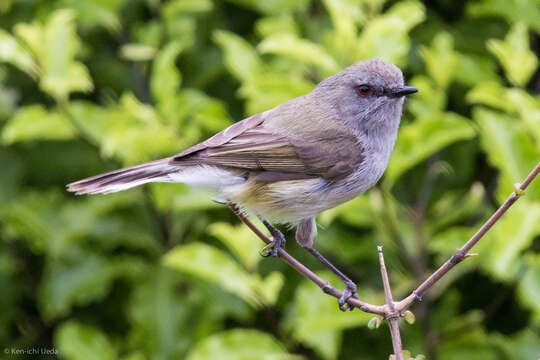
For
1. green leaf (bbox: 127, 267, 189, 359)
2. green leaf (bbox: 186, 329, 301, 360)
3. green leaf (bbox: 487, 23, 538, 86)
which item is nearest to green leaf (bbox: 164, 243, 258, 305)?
green leaf (bbox: 186, 329, 301, 360)

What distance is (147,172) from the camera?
105 inches

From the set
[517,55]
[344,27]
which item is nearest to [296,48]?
[344,27]

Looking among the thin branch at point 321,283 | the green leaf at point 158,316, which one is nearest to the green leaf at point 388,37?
the thin branch at point 321,283

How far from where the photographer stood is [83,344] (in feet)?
11.4

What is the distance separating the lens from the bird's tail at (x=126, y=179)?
8.37 ft

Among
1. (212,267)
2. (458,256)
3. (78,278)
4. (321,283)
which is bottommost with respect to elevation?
(78,278)

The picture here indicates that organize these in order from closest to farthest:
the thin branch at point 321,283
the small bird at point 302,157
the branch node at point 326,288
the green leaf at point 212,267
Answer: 1. the thin branch at point 321,283
2. the branch node at point 326,288
3. the small bird at point 302,157
4. the green leaf at point 212,267

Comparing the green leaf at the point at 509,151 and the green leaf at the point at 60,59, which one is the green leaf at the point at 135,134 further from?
the green leaf at the point at 509,151

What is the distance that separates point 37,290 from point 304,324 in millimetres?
1795

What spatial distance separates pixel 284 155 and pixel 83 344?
1.51 metres

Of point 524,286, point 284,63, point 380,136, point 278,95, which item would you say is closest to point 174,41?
point 284,63

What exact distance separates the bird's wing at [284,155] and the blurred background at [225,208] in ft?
1.36

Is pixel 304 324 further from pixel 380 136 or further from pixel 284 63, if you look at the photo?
pixel 284 63

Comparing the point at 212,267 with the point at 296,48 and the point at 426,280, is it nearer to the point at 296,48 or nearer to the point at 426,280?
the point at 296,48
